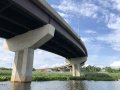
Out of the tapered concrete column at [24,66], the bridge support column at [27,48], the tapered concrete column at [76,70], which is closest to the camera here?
the bridge support column at [27,48]

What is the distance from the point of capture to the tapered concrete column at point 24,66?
40531mm

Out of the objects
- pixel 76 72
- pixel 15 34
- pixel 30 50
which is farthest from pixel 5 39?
pixel 76 72

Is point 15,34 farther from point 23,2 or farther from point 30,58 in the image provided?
point 23,2

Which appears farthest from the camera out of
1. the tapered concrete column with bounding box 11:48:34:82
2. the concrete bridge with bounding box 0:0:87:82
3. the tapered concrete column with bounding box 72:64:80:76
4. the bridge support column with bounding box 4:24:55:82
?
the tapered concrete column with bounding box 72:64:80:76

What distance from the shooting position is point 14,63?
44.6m

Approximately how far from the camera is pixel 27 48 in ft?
137

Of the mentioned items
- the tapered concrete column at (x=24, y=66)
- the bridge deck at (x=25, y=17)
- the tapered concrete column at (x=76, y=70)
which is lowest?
the tapered concrete column at (x=24, y=66)

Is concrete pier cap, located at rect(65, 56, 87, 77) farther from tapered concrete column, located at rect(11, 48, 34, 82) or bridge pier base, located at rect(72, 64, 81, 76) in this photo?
tapered concrete column, located at rect(11, 48, 34, 82)

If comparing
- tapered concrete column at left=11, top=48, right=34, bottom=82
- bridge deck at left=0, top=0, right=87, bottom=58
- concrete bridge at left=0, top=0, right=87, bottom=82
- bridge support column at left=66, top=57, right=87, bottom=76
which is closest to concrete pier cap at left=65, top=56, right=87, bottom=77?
bridge support column at left=66, top=57, right=87, bottom=76

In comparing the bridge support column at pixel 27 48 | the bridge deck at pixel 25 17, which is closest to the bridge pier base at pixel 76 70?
the bridge deck at pixel 25 17

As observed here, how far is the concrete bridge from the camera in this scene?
32.0 m

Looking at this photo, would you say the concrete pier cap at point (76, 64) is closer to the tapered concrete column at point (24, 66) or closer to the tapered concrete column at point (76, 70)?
the tapered concrete column at point (76, 70)

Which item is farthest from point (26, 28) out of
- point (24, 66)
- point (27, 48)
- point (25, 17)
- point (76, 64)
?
point (76, 64)

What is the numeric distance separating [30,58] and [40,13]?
32.2ft
